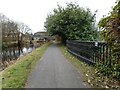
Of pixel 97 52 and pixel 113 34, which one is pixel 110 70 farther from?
pixel 97 52

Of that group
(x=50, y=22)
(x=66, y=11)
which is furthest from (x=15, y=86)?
(x=50, y=22)

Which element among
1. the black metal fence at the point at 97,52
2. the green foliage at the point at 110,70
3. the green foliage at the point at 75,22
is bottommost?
the green foliage at the point at 110,70

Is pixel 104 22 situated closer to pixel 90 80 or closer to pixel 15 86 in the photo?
pixel 90 80

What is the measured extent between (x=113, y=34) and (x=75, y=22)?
2605 centimetres

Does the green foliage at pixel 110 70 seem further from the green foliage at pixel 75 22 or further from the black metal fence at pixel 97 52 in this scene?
the green foliage at pixel 75 22

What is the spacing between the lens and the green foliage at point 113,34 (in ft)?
27.0

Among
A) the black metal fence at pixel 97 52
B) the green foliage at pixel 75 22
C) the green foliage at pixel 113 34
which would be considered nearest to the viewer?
the green foliage at pixel 113 34

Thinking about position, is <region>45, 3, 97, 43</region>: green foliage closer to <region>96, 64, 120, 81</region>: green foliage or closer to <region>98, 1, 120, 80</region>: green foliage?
<region>96, 64, 120, 81</region>: green foliage

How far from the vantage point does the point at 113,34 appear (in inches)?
329

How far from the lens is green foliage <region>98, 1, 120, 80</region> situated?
8.23 metres

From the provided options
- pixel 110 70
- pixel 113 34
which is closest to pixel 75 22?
pixel 110 70

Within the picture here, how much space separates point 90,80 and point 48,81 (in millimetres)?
1426

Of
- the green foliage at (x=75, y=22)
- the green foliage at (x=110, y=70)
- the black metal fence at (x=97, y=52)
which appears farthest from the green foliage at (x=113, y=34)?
the green foliage at (x=75, y=22)

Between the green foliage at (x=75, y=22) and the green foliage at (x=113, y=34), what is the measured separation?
74.5 feet
